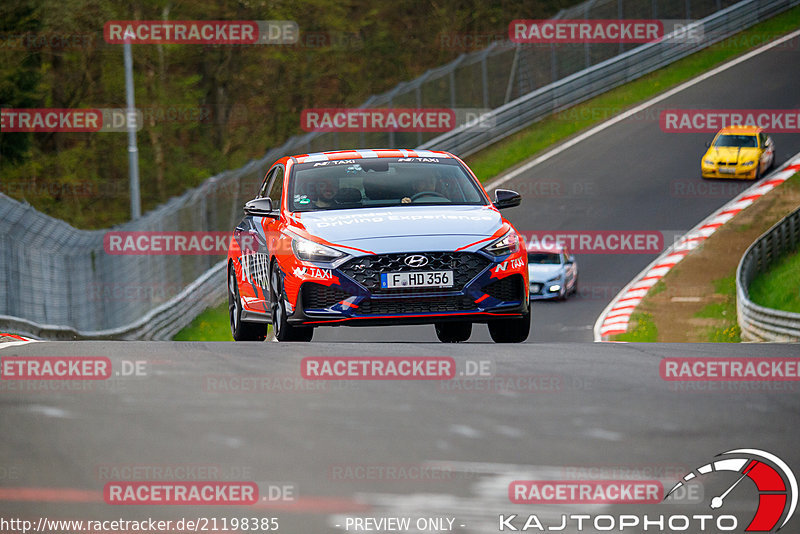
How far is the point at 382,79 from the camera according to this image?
59.3 metres

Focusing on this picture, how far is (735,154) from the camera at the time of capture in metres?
34.3

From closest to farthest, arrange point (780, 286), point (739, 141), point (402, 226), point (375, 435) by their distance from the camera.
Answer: point (375, 435)
point (402, 226)
point (780, 286)
point (739, 141)

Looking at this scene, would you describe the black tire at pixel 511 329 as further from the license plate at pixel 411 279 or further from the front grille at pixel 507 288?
the license plate at pixel 411 279

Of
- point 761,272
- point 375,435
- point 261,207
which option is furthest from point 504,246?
point 761,272

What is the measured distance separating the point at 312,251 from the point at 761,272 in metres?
16.0

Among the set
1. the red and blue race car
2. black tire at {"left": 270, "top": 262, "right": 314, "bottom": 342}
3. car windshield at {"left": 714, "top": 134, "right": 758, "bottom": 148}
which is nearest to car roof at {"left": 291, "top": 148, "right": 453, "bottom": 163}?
the red and blue race car

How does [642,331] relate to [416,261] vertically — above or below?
below

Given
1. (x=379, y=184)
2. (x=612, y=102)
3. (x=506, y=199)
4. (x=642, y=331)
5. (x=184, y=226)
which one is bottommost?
(x=642, y=331)

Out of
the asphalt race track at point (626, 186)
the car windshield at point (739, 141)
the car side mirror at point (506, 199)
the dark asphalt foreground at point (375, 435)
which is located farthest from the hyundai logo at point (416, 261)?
the car windshield at point (739, 141)

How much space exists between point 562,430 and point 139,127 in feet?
149

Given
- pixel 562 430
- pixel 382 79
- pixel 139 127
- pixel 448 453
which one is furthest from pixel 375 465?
pixel 382 79

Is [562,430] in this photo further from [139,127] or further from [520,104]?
[139,127]

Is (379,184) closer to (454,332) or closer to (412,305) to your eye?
(412,305)

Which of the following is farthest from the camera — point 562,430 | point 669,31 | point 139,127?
point 139,127
